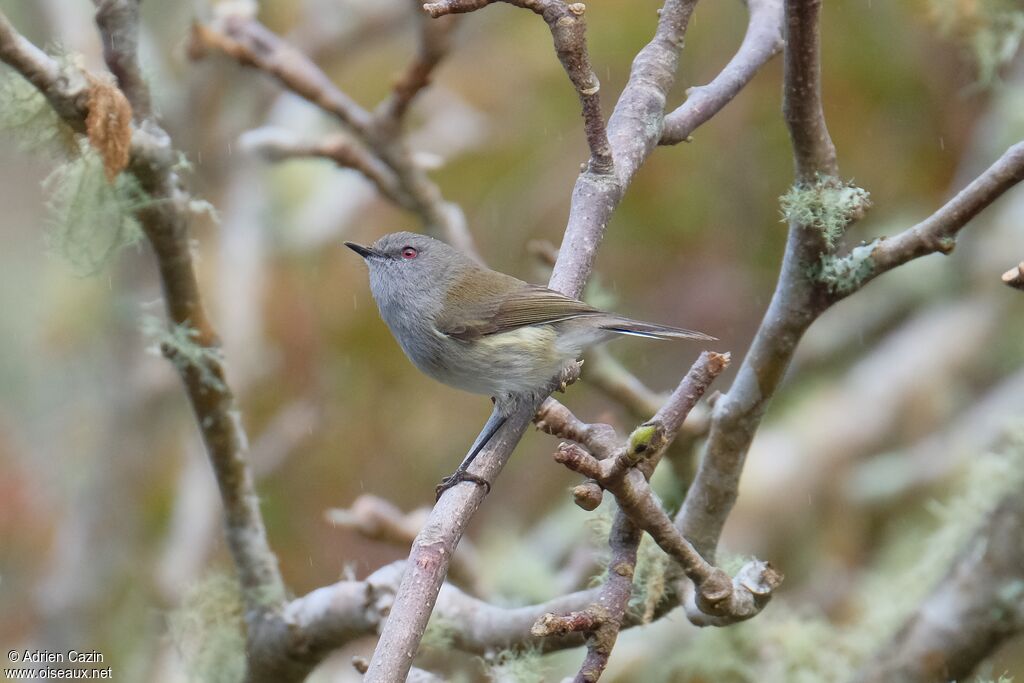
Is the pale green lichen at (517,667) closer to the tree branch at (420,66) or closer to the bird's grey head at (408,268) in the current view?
the bird's grey head at (408,268)

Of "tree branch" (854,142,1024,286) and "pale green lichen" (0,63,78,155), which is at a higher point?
"pale green lichen" (0,63,78,155)

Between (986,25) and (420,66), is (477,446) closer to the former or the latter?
(420,66)

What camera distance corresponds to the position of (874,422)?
5.17 meters

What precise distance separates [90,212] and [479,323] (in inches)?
48.1

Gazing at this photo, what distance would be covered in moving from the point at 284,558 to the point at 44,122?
3722 millimetres

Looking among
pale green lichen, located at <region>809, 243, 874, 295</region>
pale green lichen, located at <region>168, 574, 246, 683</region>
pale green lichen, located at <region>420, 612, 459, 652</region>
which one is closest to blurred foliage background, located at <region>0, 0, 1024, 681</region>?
pale green lichen, located at <region>168, 574, 246, 683</region>

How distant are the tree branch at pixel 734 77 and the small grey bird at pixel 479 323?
0.58 m

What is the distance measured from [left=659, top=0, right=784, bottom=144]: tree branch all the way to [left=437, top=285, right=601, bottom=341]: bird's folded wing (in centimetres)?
60

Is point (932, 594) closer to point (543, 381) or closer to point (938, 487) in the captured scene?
point (543, 381)

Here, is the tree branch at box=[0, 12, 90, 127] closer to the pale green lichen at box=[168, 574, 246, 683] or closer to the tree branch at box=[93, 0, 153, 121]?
the tree branch at box=[93, 0, 153, 121]

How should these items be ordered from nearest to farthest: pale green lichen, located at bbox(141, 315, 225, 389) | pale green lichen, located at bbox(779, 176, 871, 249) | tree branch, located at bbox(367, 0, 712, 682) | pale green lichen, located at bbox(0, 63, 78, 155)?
tree branch, located at bbox(367, 0, 712, 682)
pale green lichen, located at bbox(779, 176, 871, 249)
pale green lichen, located at bbox(0, 63, 78, 155)
pale green lichen, located at bbox(141, 315, 225, 389)

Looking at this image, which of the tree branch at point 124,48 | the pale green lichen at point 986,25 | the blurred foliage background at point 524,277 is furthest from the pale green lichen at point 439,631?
the pale green lichen at point 986,25

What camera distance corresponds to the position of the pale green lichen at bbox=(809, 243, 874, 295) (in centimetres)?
238

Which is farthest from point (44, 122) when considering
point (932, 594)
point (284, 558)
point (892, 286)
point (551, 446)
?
point (892, 286)
